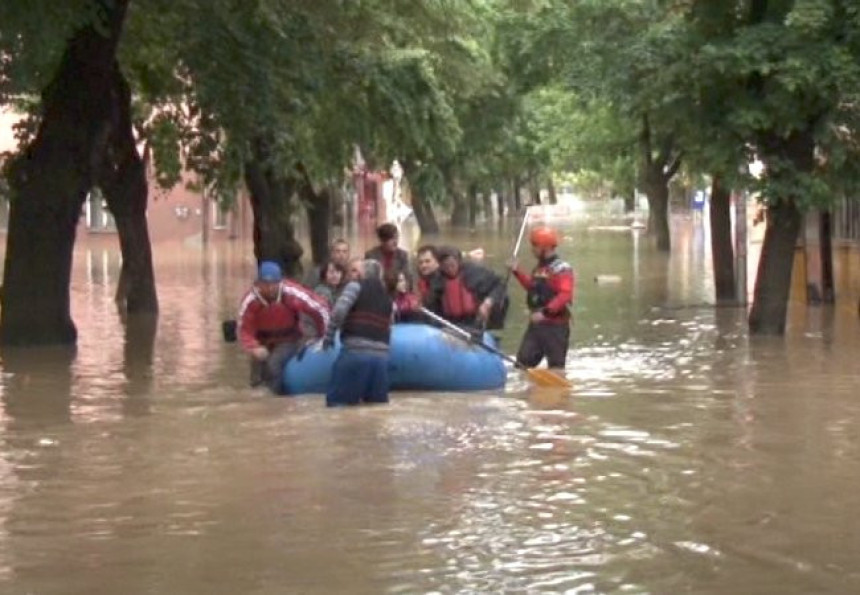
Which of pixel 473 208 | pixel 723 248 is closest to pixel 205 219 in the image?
pixel 473 208

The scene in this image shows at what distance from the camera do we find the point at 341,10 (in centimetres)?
2378

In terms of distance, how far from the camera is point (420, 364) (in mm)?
15336

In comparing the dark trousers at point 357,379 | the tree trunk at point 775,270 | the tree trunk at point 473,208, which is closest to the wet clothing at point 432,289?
the dark trousers at point 357,379

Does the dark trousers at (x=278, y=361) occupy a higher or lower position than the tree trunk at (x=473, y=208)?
lower

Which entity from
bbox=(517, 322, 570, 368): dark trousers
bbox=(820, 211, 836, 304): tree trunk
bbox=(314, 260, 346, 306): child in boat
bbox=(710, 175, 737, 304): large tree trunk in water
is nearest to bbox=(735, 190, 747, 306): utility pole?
bbox=(710, 175, 737, 304): large tree trunk in water

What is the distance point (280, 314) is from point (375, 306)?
1675 millimetres

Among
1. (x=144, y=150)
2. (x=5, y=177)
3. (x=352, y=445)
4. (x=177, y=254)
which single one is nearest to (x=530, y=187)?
(x=177, y=254)

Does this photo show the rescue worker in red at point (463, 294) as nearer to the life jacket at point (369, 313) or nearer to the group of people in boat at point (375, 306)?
the group of people in boat at point (375, 306)

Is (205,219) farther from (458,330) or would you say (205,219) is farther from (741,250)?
(458,330)

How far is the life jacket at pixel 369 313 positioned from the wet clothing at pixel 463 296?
2.37 m

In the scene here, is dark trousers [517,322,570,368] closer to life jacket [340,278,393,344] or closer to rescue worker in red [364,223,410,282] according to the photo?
rescue worker in red [364,223,410,282]

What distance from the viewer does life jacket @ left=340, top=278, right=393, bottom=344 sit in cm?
1357

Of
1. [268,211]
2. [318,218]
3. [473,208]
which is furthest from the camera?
[473,208]

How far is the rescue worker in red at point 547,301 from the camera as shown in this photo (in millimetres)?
15914
